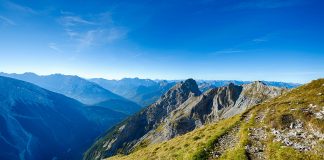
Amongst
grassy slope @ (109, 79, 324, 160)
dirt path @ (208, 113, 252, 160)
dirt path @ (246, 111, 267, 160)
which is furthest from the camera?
dirt path @ (208, 113, 252, 160)

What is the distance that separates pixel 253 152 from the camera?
106 feet

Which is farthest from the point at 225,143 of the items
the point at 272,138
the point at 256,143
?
the point at 272,138

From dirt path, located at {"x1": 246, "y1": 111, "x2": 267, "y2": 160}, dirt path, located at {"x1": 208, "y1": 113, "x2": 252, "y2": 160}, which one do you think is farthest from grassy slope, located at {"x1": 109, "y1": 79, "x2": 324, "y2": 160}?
dirt path, located at {"x1": 208, "y1": 113, "x2": 252, "y2": 160}

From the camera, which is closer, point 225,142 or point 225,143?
point 225,143

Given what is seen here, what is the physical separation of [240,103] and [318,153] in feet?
489

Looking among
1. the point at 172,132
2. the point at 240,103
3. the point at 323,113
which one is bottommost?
the point at 172,132

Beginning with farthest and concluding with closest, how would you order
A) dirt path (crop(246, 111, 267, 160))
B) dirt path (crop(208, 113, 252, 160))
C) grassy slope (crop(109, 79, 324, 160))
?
1. dirt path (crop(208, 113, 252, 160))
2. dirt path (crop(246, 111, 267, 160))
3. grassy slope (crop(109, 79, 324, 160))

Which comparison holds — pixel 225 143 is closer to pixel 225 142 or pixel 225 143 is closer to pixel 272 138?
pixel 225 142

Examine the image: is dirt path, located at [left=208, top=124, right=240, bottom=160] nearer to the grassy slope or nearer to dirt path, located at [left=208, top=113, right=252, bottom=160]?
dirt path, located at [left=208, top=113, right=252, bottom=160]

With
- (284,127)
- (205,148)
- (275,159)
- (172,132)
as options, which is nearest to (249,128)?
(284,127)

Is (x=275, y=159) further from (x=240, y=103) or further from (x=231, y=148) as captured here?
(x=240, y=103)

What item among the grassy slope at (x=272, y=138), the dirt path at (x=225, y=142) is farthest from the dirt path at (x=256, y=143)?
the dirt path at (x=225, y=142)

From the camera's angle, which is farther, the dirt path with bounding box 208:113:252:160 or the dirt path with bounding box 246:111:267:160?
the dirt path with bounding box 208:113:252:160

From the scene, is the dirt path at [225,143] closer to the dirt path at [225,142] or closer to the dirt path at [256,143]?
the dirt path at [225,142]
